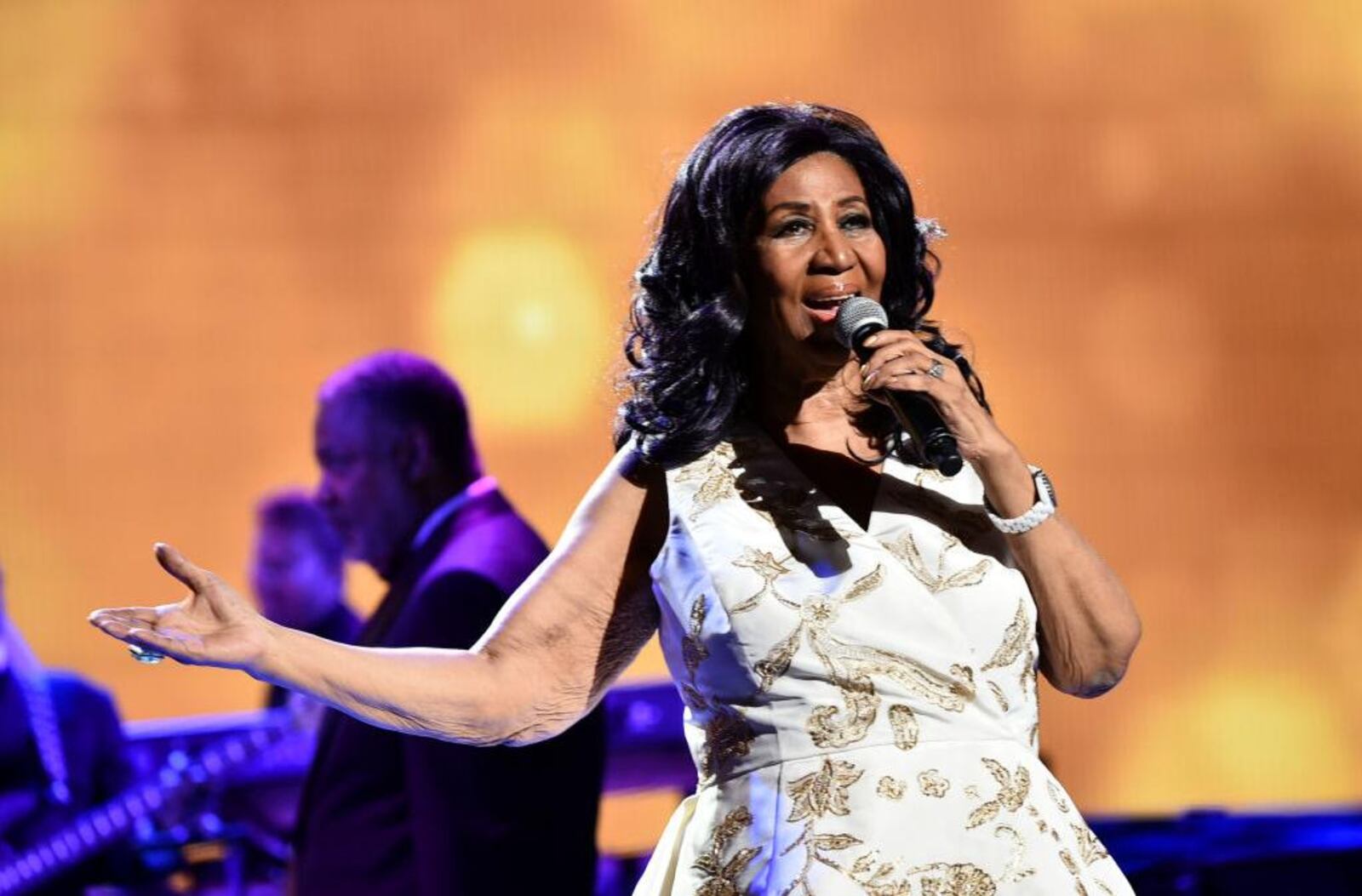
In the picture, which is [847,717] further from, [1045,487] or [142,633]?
[142,633]

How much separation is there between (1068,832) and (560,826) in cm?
130

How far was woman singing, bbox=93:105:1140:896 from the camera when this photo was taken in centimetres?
173

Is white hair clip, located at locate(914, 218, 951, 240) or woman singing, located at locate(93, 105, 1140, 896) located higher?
white hair clip, located at locate(914, 218, 951, 240)

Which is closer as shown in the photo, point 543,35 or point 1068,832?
point 1068,832

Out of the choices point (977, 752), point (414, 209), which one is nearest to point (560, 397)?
point (414, 209)

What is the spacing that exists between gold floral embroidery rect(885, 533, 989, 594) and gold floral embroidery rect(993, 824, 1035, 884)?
25 cm

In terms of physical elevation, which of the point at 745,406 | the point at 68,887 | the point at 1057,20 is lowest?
the point at 68,887

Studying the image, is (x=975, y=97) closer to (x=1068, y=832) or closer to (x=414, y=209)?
(x=414, y=209)

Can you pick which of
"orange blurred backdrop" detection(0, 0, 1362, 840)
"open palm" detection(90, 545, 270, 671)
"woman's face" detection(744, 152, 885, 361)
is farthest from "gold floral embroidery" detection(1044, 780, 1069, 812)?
"orange blurred backdrop" detection(0, 0, 1362, 840)

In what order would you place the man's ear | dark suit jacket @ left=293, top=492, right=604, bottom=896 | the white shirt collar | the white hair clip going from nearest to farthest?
the white hair clip, dark suit jacket @ left=293, top=492, right=604, bottom=896, the white shirt collar, the man's ear

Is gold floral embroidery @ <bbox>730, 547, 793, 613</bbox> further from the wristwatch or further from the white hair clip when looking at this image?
the white hair clip

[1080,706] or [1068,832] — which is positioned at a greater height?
[1068,832]

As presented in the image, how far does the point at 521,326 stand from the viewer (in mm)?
4531

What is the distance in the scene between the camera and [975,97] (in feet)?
14.6
